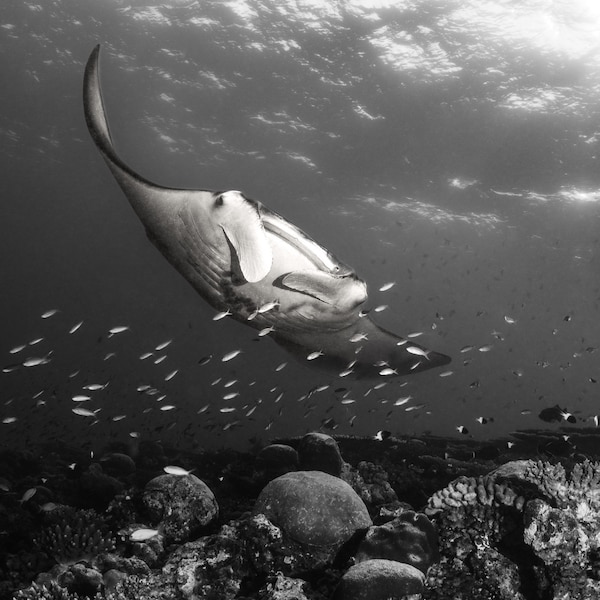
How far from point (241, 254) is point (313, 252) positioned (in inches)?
26.3

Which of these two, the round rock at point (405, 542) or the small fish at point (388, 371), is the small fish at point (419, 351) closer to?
the small fish at point (388, 371)

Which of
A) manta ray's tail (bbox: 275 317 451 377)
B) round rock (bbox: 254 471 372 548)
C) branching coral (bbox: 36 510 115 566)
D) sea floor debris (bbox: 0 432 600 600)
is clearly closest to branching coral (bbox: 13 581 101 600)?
sea floor debris (bbox: 0 432 600 600)

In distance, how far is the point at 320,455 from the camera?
25.2 ft

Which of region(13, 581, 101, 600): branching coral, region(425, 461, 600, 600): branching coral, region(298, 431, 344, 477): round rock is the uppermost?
region(13, 581, 101, 600): branching coral

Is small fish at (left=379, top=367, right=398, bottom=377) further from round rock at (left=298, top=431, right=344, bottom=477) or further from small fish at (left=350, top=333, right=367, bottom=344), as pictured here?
round rock at (left=298, top=431, right=344, bottom=477)

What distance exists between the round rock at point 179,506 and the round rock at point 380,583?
2.46 m

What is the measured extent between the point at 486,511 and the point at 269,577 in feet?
8.22

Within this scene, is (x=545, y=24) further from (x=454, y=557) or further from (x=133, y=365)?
(x=133, y=365)

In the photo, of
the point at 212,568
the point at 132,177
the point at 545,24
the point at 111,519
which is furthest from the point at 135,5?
the point at 212,568

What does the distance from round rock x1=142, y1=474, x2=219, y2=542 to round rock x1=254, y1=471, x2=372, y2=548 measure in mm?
899

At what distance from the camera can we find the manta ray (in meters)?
3.61

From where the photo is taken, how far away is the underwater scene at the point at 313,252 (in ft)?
13.9

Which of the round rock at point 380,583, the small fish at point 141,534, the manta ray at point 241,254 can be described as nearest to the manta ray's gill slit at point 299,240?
the manta ray at point 241,254

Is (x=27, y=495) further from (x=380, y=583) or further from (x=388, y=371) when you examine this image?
(x=388, y=371)
